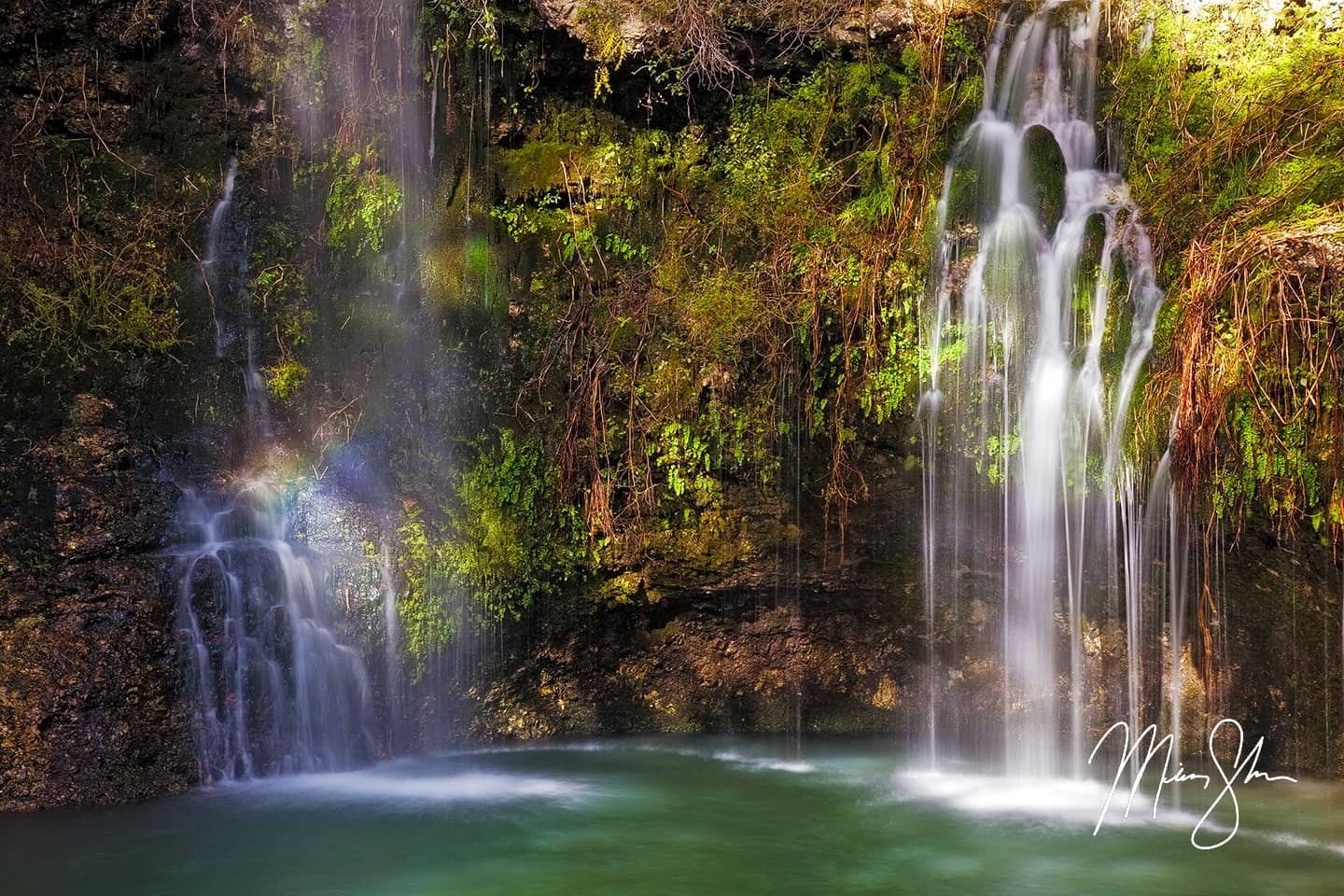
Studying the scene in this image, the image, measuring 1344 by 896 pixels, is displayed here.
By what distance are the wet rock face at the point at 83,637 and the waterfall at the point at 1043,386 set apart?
4.87 meters

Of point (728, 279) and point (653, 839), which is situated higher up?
point (728, 279)

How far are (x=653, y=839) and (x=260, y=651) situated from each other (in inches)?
107

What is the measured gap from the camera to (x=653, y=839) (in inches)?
210

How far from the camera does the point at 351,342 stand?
24.1ft

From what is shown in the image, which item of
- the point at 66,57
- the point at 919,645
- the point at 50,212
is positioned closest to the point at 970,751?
the point at 919,645

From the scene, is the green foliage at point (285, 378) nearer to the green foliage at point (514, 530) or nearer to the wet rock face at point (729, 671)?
the green foliage at point (514, 530)

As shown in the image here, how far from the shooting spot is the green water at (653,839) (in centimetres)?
471

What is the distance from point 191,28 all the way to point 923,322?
18.0 ft

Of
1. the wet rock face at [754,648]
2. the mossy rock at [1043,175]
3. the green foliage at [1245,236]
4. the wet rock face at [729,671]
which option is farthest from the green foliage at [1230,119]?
the wet rock face at [729,671]

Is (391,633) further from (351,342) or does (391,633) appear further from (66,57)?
(66,57)

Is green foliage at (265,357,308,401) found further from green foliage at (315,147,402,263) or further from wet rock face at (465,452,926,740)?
wet rock face at (465,452,926,740)

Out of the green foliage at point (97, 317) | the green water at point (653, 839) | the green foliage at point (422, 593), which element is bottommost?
the green water at point (653, 839)

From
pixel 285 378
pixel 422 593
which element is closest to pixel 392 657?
pixel 422 593
